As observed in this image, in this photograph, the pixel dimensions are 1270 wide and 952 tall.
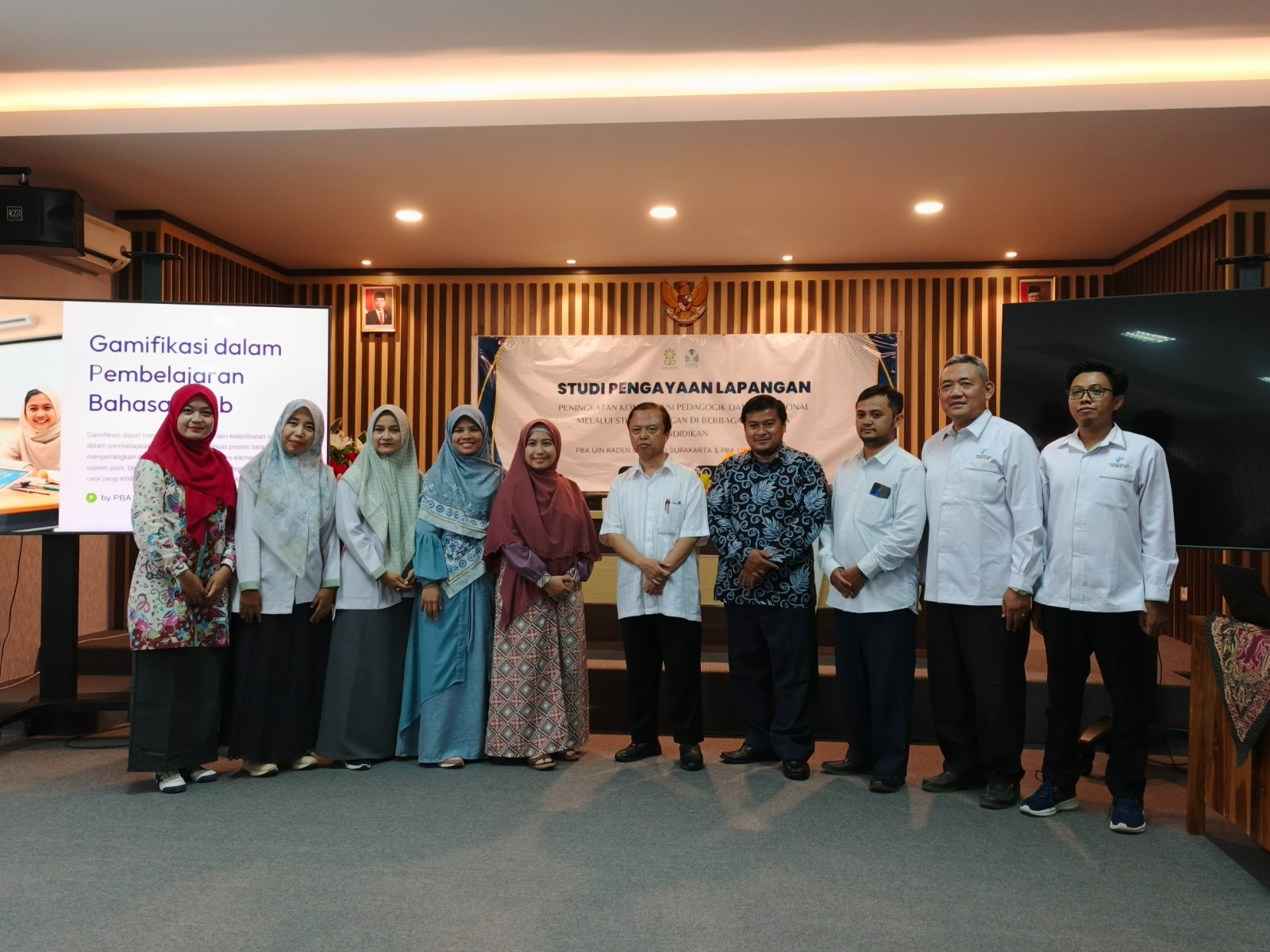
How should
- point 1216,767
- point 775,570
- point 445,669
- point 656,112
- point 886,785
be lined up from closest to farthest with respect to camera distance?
point 1216,767, point 886,785, point 775,570, point 445,669, point 656,112

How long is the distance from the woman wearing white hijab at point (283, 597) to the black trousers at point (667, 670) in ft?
3.93

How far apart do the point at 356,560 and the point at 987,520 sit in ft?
7.69

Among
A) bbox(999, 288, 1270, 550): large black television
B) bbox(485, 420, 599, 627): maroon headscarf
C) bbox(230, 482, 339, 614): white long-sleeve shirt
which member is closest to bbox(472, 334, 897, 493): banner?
bbox(999, 288, 1270, 550): large black television

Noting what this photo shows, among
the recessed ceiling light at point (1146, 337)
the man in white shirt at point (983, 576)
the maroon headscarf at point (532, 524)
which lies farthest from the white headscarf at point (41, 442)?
the recessed ceiling light at point (1146, 337)

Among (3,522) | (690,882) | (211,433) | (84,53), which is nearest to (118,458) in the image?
(3,522)

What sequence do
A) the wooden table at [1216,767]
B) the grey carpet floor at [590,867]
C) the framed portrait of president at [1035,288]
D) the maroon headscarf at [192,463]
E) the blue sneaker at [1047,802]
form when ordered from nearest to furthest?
the grey carpet floor at [590,867]
the wooden table at [1216,767]
the blue sneaker at [1047,802]
the maroon headscarf at [192,463]
the framed portrait of president at [1035,288]

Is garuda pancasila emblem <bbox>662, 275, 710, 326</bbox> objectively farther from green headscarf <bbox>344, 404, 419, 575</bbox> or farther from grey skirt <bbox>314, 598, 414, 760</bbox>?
grey skirt <bbox>314, 598, 414, 760</bbox>

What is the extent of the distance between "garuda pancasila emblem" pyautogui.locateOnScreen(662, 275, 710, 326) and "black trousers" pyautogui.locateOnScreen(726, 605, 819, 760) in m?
4.14

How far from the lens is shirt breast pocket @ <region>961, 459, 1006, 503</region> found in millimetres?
3396

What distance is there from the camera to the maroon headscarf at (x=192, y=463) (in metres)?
3.50

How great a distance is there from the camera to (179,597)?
348cm

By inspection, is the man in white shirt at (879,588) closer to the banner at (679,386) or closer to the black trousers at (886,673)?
the black trousers at (886,673)

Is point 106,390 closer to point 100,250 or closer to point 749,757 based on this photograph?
point 100,250

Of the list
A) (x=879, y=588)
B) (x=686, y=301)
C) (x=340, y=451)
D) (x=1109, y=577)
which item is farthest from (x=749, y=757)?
(x=686, y=301)
